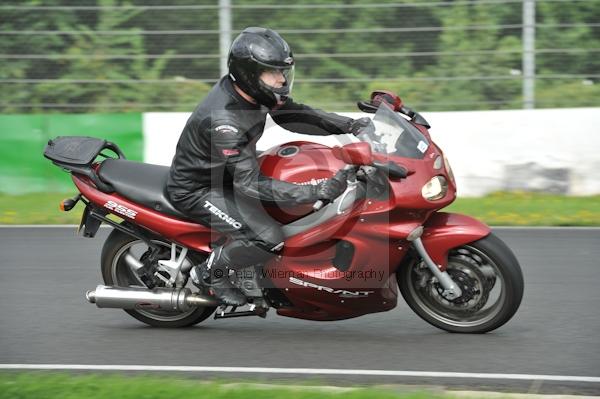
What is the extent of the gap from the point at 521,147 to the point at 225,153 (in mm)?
6210

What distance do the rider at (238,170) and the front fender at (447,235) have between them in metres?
0.69

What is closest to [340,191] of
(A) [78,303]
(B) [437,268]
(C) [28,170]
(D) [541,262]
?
(B) [437,268]

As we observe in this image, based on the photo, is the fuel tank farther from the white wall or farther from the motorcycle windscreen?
the white wall

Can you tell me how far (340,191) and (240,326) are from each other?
1.50 m

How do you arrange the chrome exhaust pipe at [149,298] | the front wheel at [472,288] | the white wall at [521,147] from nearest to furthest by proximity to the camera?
the front wheel at [472,288], the chrome exhaust pipe at [149,298], the white wall at [521,147]

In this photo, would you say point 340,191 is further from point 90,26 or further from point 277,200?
point 90,26

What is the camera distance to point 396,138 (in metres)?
6.03

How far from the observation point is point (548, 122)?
11391 millimetres

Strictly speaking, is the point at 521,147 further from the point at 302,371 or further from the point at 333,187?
the point at 302,371

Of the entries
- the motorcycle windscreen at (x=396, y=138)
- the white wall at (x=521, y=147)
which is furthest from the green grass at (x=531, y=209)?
the motorcycle windscreen at (x=396, y=138)

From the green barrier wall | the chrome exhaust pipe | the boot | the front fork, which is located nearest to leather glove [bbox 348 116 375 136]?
the front fork

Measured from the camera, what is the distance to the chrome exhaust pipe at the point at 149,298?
638 centimetres

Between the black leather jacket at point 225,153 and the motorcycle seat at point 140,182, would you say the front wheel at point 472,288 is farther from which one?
the motorcycle seat at point 140,182

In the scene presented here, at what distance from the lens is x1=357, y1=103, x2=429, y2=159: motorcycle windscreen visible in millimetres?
5973
